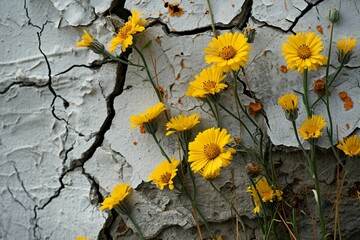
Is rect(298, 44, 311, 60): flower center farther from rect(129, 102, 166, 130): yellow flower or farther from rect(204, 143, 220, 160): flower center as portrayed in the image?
rect(129, 102, 166, 130): yellow flower

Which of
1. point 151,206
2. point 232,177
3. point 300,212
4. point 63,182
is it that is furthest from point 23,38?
point 300,212

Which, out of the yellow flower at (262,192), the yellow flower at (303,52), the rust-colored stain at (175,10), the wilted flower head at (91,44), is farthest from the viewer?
the rust-colored stain at (175,10)

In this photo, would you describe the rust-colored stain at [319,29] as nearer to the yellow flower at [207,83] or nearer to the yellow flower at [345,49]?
the yellow flower at [345,49]

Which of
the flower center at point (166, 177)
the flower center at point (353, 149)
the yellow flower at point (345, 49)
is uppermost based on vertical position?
the yellow flower at point (345, 49)

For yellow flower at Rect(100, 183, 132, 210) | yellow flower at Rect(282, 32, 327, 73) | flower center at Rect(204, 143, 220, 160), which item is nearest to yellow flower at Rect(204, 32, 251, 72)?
yellow flower at Rect(282, 32, 327, 73)

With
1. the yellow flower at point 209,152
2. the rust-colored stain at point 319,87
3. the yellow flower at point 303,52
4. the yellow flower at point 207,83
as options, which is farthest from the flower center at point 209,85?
the rust-colored stain at point 319,87
